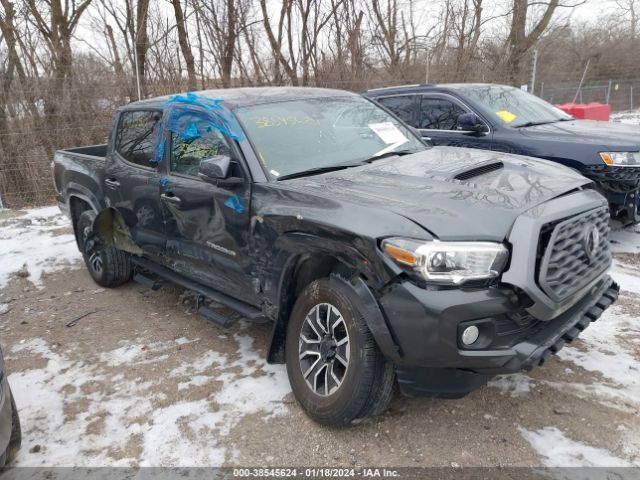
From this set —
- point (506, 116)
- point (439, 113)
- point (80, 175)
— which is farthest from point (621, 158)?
point (80, 175)

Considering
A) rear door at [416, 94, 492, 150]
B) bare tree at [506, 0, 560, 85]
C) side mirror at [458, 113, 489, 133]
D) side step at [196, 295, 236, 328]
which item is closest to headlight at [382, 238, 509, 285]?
side step at [196, 295, 236, 328]

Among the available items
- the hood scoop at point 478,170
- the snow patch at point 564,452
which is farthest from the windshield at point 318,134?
the snow patch at point 564,452

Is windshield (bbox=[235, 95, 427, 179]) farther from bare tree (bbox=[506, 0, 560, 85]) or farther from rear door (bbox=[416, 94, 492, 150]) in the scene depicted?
bare tree (bbox=[506, 0, 560, 85])

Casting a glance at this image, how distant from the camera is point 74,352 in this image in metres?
4.10

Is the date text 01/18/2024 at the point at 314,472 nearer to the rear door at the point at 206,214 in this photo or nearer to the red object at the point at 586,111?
the rear door at the point at 206,214

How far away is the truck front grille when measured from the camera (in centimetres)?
246

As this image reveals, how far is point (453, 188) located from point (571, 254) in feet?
2.27

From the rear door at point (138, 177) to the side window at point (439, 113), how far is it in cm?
374

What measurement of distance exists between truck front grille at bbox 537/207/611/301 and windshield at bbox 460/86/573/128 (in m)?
3.49

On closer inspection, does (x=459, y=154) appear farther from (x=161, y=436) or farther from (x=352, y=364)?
(x=161, y=436)

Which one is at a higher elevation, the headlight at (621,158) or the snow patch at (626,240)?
the headlight at (621,158)

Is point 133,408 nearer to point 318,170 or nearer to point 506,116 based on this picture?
point 318,170

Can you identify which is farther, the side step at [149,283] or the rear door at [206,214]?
the side step at [149,283]

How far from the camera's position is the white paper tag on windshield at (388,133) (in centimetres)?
394
